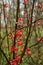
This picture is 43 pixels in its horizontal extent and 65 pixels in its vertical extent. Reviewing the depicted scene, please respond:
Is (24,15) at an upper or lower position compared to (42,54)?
upper

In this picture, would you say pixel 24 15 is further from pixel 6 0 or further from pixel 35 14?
pixel 6 0

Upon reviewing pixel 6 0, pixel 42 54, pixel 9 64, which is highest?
pixel 6 0

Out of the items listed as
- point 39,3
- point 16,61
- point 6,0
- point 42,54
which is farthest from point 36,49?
point 16,61

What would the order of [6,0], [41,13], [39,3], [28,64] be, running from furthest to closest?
1. [41,13]
2. [39,3]
3. [28,64]
4. [6,0]

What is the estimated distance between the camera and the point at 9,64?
4.40 metres

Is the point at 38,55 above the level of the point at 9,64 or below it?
Result: below

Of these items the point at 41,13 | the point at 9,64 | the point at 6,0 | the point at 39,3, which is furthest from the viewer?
the point at 41,13

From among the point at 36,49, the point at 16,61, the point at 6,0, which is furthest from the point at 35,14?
the point at 16,61

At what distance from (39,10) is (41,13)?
33 centimetres

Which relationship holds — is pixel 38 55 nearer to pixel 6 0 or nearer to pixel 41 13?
pixel 41 13

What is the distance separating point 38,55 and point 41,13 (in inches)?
54.7

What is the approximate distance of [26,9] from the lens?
711 cm

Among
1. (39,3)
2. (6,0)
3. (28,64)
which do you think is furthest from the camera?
(39,3)

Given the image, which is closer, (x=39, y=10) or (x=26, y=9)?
(x=26, y=9)
